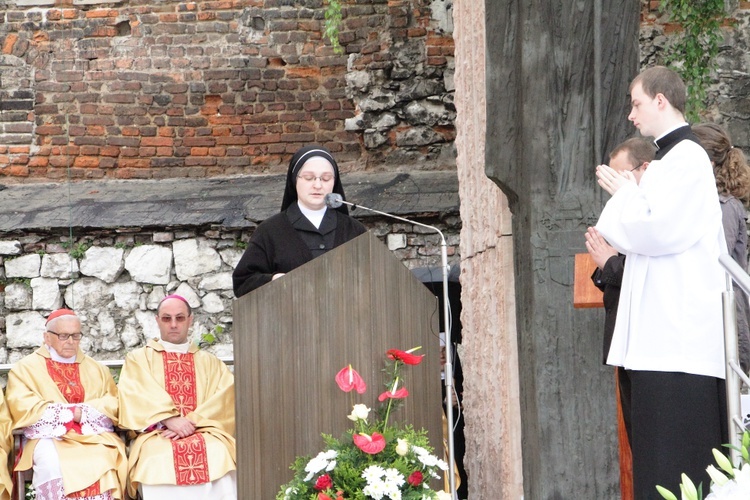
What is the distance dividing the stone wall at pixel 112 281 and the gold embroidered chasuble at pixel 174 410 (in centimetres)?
180

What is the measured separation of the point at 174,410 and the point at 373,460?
A: 194cm

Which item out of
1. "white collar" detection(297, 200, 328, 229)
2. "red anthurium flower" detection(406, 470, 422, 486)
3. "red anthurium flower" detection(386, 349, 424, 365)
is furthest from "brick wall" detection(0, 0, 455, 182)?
"red anthurium flower" detection(406, 470, 422, 486)

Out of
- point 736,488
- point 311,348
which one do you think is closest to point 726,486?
point 736,488

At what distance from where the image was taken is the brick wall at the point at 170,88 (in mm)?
8242

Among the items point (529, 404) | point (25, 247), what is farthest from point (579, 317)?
point (25, 247)

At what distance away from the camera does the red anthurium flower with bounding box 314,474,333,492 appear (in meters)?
3.83

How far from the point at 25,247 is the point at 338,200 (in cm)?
426

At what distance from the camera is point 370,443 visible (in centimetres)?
392

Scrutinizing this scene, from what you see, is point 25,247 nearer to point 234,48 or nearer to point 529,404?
point 234,48

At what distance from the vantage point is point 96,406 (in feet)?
18.7

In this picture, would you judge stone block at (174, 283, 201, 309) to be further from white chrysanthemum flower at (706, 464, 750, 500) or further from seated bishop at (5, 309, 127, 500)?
white chrysanthemum flower at (706, 464, 750, 500)

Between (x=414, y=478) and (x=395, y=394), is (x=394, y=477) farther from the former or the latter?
(x=395, y=394)

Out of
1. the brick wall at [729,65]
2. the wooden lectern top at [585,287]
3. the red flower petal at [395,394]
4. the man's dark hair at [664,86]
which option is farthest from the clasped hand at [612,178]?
the brick wall at [729,65]

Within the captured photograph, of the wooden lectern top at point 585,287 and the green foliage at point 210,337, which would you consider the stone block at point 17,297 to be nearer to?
the green foliage at point 210,337
